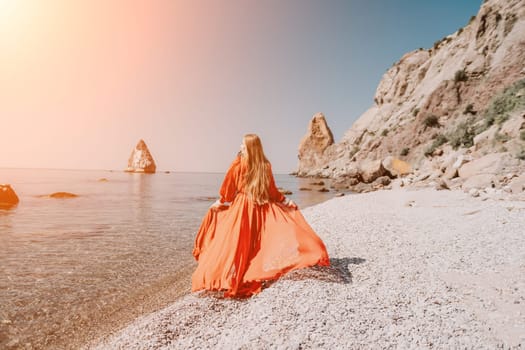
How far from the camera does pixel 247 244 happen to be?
4355mm

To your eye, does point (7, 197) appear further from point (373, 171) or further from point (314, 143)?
point (314, 143)

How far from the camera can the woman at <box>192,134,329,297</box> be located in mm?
4164

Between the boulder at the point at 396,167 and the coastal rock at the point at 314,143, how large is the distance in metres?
74.6

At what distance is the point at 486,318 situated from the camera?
10.4 feet

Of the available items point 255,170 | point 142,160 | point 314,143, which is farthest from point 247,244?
point 142,160

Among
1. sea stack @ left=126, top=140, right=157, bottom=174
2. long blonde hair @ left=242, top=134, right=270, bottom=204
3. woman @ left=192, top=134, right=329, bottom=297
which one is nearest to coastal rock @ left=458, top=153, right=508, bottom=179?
woman @ left=192, top=134, right=329, bottom=297

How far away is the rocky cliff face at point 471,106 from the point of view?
625 inches

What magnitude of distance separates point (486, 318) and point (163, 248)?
316 inches

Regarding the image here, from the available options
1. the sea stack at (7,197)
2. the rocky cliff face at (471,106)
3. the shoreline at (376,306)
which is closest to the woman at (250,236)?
the shoreline at (376,306)

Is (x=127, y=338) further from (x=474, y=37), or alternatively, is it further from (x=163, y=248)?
(x=474, y=37)

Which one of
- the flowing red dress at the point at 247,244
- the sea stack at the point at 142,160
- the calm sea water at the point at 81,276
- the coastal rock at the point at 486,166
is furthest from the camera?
the sea stack at the point at 142,160

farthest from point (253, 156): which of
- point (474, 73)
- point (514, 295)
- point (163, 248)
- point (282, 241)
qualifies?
point (474, 73)

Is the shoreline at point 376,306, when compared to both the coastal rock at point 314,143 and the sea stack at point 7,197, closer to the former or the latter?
the sea stack at point 7,197

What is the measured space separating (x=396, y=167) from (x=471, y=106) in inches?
374
